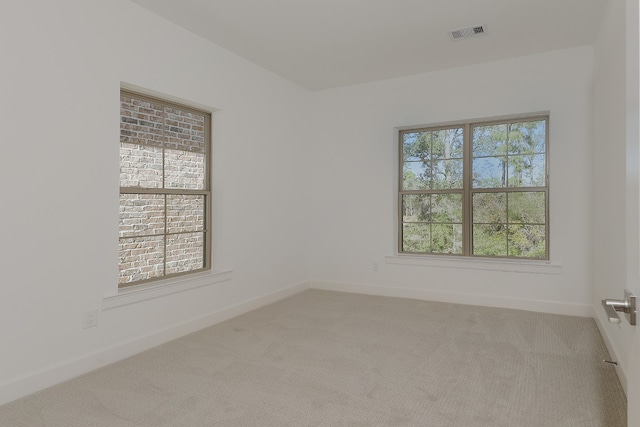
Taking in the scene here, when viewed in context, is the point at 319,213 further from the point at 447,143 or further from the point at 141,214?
the point at 141,214

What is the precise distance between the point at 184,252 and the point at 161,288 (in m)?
0.48

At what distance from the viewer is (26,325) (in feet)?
8.21

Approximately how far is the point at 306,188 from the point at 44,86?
3.45 metres

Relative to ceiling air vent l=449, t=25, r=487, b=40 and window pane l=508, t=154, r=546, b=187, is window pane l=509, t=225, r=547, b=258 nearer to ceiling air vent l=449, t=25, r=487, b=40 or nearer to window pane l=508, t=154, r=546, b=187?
window pane l=508, t=154, r=546, b=187

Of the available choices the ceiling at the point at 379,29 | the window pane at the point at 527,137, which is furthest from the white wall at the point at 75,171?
the window pane at the point at 527,137

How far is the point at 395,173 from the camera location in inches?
203

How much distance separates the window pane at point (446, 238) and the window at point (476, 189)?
0.04ft

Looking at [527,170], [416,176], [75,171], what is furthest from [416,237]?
[75,171]

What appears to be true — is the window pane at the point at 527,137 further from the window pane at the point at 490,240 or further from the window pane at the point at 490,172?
the window pane at the point at 490,240

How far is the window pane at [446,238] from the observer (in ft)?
15.9

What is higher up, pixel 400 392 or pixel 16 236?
pixel 16 236

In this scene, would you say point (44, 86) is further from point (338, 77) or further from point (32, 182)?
point (338, 77)

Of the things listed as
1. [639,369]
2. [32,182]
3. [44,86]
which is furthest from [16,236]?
[639,369]

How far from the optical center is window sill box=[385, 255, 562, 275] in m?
4.28
